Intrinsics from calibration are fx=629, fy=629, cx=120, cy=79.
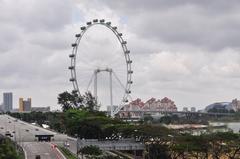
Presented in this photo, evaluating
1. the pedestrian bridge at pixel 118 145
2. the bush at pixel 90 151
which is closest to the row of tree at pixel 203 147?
the bush at pixel 90 151

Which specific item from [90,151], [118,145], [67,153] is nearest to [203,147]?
[90,151]

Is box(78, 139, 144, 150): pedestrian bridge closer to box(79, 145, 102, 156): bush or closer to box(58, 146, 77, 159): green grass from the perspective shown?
box(58, 146, 77, 159): green grass

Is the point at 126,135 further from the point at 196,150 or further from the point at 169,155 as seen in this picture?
the point at 196,150

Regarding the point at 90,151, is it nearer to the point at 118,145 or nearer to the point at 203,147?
the point at 118,145

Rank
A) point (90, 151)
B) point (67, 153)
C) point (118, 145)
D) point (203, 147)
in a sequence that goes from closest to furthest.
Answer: point (203, 147) < point (90, 151) < point (67, 153) < point (118, 145)

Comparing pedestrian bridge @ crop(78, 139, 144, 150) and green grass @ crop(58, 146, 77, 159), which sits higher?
pedestrian bridge @ crop(78, 139, 144, 150)

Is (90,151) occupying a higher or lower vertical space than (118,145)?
lower

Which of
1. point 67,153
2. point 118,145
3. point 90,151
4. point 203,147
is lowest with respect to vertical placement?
point 67,153

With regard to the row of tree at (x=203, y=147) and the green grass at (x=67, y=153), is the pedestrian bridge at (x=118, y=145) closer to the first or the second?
the green grass at (x=67, y=153)

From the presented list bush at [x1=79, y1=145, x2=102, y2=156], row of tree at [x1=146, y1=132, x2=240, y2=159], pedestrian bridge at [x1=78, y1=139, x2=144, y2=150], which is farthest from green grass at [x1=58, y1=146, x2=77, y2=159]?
row of tree at [x1=146, y1=132, x2=240, y2=159]

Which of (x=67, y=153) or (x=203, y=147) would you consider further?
(x=67, y=153)

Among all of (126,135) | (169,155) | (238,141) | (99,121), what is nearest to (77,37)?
(99,121)
